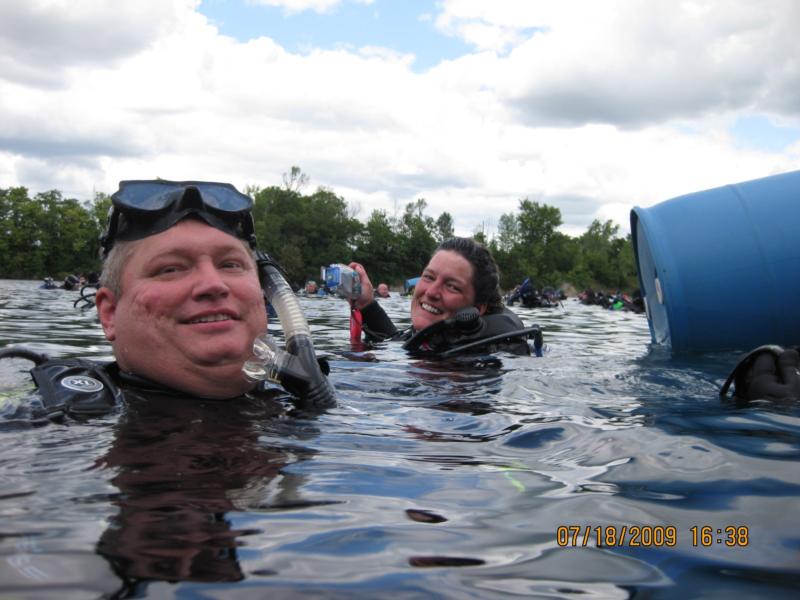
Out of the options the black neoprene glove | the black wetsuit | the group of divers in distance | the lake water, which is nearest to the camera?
the lake water

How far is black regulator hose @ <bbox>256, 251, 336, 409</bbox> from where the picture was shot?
2.51 meters

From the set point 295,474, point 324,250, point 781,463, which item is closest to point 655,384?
point 781,463

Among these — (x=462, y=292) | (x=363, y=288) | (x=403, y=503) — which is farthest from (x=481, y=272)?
(x=403, y=503)

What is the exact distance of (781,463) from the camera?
1.87 m

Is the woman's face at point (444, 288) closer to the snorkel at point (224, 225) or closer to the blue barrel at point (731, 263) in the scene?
the blue barrel at point (731, 263)

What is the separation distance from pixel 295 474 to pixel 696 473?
1.00 m

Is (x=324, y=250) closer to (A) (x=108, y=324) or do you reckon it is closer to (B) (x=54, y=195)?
(B) (x=54, y=195)

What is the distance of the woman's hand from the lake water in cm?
229

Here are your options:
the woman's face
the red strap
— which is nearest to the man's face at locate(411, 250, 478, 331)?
the woman's face

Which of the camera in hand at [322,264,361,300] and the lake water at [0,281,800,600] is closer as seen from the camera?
the lake water at [0,281,800,600]

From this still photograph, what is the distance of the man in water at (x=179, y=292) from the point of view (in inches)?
90.0

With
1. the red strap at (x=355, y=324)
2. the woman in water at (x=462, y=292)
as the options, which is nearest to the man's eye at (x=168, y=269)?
the woman in water at (x=462, y=292)
